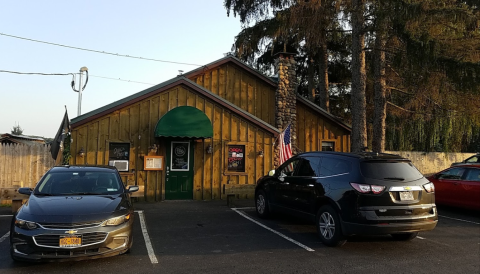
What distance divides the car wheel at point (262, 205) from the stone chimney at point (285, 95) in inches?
273

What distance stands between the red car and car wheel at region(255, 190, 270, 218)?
5.92m

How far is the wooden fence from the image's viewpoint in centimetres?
1237

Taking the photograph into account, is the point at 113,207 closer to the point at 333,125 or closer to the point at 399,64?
the point at 399,64

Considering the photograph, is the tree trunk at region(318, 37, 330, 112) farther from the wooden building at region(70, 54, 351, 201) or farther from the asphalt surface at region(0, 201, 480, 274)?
the asphalt surface at region(0, 201, 480, 274)

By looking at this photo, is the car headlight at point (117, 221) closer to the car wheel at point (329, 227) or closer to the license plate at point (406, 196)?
the car wheel at point (329, 227)

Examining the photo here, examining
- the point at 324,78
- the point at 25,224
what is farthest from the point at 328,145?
the point at 25,224

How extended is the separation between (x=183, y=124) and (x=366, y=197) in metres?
7.22

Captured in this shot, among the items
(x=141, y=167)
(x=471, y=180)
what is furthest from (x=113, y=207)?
(x=471, y=180)

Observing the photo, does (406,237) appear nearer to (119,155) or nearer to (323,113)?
(119,155)

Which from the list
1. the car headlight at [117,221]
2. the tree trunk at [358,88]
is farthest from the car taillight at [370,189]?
the tree trunk at [358,88]

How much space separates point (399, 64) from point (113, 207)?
1080 cm

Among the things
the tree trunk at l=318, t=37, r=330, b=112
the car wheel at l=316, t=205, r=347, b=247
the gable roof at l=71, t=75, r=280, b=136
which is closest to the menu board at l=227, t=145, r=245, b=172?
the gable roof at l=71, t=75, r=280, b=136

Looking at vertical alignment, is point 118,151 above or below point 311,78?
below

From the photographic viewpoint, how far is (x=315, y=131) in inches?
688
